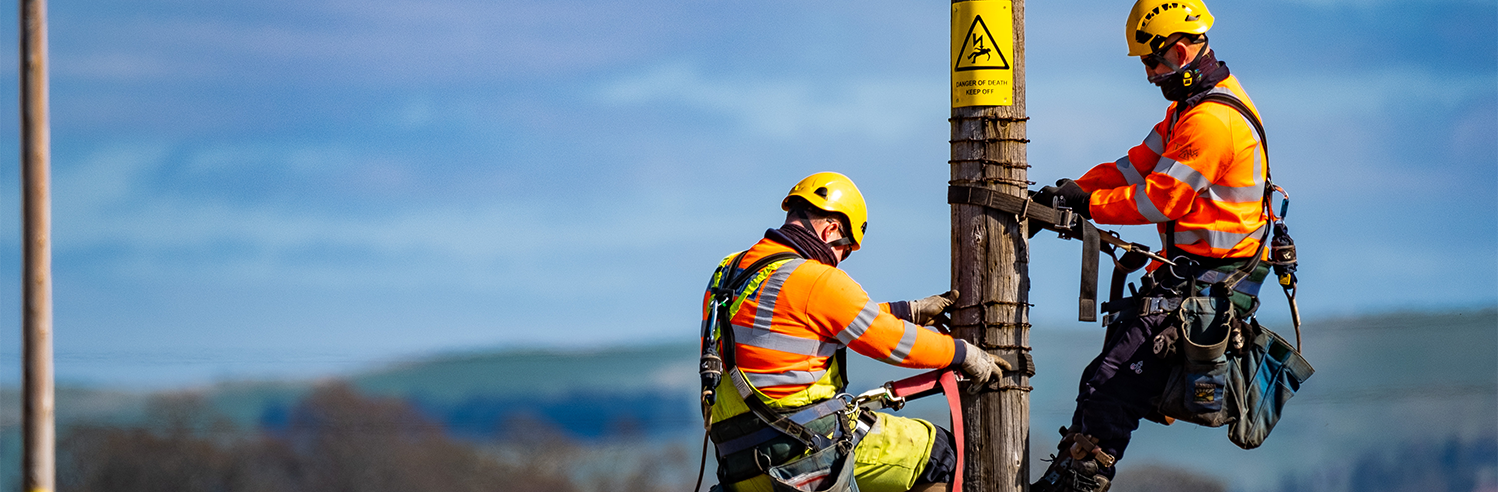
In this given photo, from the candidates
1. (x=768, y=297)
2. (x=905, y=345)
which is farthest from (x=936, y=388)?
(x=768, y=297)

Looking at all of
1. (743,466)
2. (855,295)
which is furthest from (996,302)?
(743,466)

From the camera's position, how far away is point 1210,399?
785cm

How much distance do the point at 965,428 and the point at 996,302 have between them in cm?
73

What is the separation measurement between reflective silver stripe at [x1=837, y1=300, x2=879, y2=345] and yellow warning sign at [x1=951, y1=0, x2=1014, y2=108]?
139cm

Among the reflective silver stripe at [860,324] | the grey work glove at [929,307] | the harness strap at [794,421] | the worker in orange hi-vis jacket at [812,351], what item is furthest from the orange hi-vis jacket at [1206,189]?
the harness strap at [794,421]

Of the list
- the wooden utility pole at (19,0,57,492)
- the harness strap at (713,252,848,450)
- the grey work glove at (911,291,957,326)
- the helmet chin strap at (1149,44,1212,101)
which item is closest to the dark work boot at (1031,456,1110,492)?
the grey work glove at (911,291,957,326)

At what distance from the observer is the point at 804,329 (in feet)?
24.2

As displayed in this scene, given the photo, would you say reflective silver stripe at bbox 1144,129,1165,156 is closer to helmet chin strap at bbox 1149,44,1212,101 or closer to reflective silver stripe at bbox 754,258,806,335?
helmet chin strap at bbox 1149,44,1212,101

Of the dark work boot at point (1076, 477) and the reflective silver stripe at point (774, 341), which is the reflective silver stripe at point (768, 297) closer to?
the reflective silver stripe at point (774, 341)

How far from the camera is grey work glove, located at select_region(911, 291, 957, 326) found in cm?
808

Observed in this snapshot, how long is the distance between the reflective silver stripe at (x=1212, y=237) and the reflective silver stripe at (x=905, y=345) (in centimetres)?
157

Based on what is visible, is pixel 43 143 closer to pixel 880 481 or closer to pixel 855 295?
pixel 855 295

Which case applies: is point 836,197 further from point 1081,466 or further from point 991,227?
point 1081,466

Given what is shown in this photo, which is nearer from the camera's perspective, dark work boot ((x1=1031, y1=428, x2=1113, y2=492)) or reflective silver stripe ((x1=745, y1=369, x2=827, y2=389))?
reflective silver stripe ((x1=745, y1=369, x2=827, y2=389))
